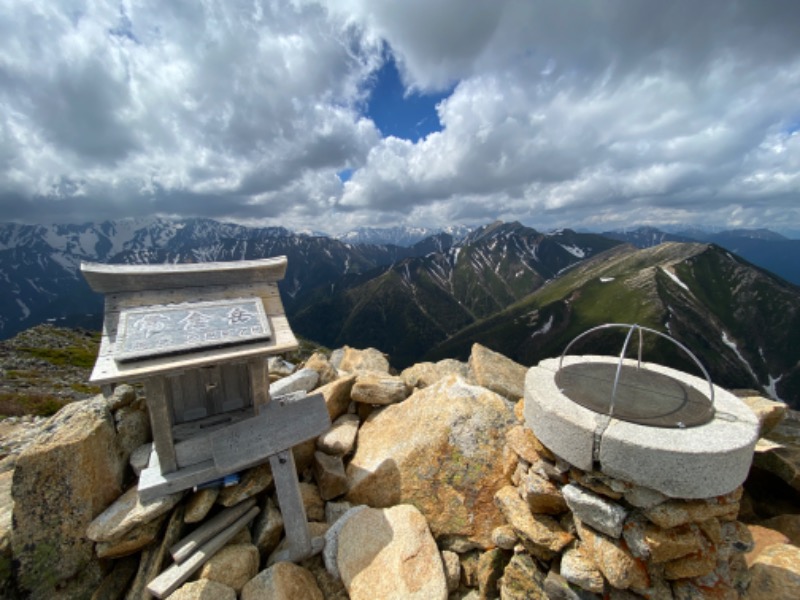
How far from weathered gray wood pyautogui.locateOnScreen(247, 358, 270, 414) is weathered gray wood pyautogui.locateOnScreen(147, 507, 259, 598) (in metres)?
2.92

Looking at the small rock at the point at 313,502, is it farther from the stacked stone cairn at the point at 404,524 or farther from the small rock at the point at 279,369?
the small rock at the point at 279,369

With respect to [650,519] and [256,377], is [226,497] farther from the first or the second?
[650,519]

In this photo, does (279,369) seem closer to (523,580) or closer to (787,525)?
(523,580)

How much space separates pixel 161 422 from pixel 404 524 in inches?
252

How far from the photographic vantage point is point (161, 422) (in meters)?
8.42

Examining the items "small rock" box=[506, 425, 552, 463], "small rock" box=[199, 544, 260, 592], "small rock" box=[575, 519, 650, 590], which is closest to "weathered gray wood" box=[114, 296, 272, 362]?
"small rock" box=[199, 544, 260, 592]

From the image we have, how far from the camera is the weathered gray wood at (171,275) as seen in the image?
8266 millimetres

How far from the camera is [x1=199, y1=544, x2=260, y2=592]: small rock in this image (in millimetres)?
7754

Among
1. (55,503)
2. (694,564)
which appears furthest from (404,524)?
(55,503)

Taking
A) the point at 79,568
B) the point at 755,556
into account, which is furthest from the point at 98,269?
the point at 755,556

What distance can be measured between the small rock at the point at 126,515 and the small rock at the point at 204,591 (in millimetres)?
1739

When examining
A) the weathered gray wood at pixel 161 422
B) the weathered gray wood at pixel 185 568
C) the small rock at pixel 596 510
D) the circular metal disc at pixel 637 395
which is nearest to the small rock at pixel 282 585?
the weathered gray wood at pixel 185 568

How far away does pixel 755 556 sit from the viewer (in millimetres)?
7656

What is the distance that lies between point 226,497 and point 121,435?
11.4ft
